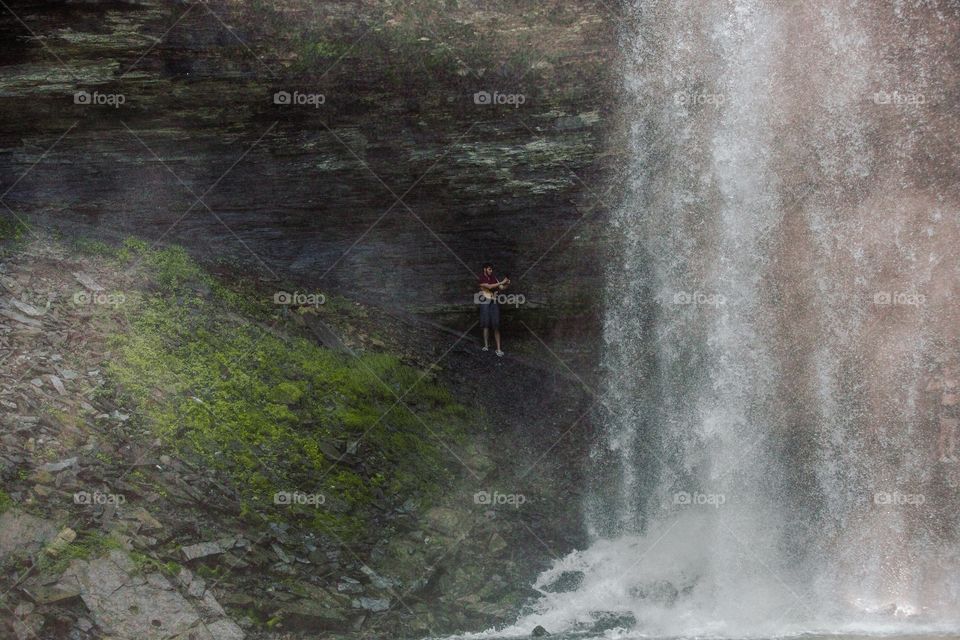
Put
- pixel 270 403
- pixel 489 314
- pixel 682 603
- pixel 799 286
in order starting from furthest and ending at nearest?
pixel 489 314, pixel 799 286, pixel 270 403, pixel 682 603

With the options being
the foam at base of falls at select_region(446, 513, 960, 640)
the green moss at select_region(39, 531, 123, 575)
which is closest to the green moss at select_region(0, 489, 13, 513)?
the green moss at select_region(39, 531, 123, 575)

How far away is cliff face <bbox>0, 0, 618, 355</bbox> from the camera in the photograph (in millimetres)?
14961

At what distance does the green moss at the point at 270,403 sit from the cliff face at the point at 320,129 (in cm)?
131

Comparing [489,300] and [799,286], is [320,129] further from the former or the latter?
[799,286]

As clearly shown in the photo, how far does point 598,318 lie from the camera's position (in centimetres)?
1639

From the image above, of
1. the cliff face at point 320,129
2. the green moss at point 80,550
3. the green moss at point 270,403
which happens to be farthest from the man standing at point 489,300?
the green moss at point 80,550

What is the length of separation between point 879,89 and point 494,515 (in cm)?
976

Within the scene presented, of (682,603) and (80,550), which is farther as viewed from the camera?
(682,603)

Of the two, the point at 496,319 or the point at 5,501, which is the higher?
the point at 496,319

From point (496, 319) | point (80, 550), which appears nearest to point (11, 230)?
point (80, 550)

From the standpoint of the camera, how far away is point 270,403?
48.1 feet

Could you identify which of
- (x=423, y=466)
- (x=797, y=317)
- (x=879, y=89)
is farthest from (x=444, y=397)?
(x=879, y=89)

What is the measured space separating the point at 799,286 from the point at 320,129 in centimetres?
872

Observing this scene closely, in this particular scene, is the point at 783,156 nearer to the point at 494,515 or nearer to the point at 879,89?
the point at 879,89
